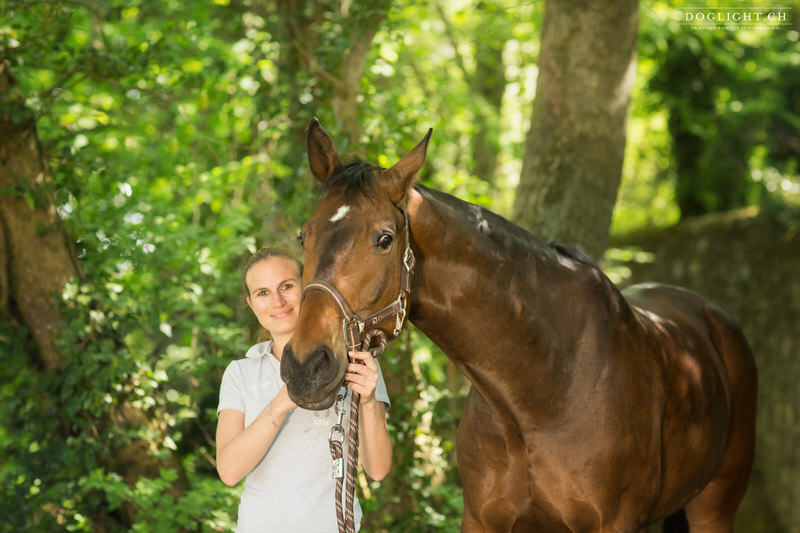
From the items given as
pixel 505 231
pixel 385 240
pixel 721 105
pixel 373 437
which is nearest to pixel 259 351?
pixel 373 437

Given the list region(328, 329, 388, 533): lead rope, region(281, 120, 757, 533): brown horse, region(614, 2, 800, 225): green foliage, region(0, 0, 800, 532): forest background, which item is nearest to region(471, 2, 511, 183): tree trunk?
region(614, 2, 800, 225): green foliage

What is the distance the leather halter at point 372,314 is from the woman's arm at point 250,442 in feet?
1.02

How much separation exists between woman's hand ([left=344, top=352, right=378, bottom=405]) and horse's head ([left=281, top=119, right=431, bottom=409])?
65 millimetres

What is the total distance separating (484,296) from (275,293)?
0.74m

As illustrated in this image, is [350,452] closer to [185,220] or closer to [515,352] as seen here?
[515,352]

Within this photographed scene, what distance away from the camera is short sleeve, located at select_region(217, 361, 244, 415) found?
8.46 feet

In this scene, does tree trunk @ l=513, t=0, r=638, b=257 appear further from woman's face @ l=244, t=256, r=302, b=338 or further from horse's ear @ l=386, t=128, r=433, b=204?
horse's ear @ l=386, t=128, r=433, b=204

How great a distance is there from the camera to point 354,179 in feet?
7.64

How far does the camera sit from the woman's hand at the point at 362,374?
86.4 inches

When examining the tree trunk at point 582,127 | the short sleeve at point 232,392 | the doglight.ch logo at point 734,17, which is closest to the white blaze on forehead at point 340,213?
the short sleeve at point 232,392

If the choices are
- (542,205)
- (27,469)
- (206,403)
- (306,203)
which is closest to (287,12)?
(306,203)

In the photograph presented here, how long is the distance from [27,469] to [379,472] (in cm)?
280

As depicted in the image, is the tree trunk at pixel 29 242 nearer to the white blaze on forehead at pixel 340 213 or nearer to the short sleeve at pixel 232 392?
the short sleeve at pixel 232 392

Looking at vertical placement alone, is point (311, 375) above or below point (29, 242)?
above
